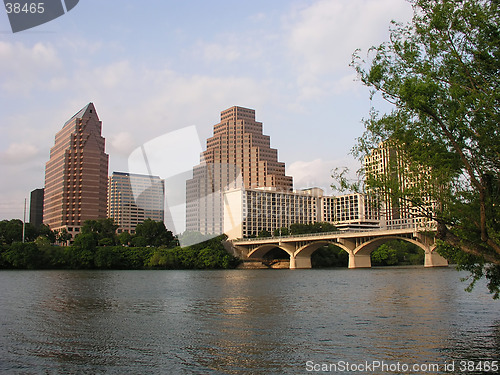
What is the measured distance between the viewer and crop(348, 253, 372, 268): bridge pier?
94312mm

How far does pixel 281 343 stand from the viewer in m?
16.6

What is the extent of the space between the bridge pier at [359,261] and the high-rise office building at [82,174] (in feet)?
318

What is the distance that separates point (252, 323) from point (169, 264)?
83.5 m

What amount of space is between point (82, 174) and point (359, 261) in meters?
103

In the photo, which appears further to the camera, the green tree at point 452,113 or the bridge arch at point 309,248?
the bridge arch at point 309,248

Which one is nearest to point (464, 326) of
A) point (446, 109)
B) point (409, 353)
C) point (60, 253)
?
point (409, 353)

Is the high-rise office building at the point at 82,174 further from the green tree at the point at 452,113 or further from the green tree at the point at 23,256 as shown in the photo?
the green tree at the point at 452,113

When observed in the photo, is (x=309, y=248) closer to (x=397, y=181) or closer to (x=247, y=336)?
(x=247, y=336)

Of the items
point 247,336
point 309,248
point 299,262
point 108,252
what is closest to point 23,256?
point 108,252

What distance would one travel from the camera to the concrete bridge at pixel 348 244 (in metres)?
80.2

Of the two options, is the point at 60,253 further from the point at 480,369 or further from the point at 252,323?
the point at 480,369

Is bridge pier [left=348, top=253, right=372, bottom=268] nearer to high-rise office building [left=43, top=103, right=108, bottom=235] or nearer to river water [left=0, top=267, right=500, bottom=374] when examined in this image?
river water [left=0, top=267, right=500, bottom=374]

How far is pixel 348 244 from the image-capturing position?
3698 inches

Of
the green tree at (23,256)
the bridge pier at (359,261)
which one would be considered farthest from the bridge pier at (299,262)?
the green tree at (23,256)
